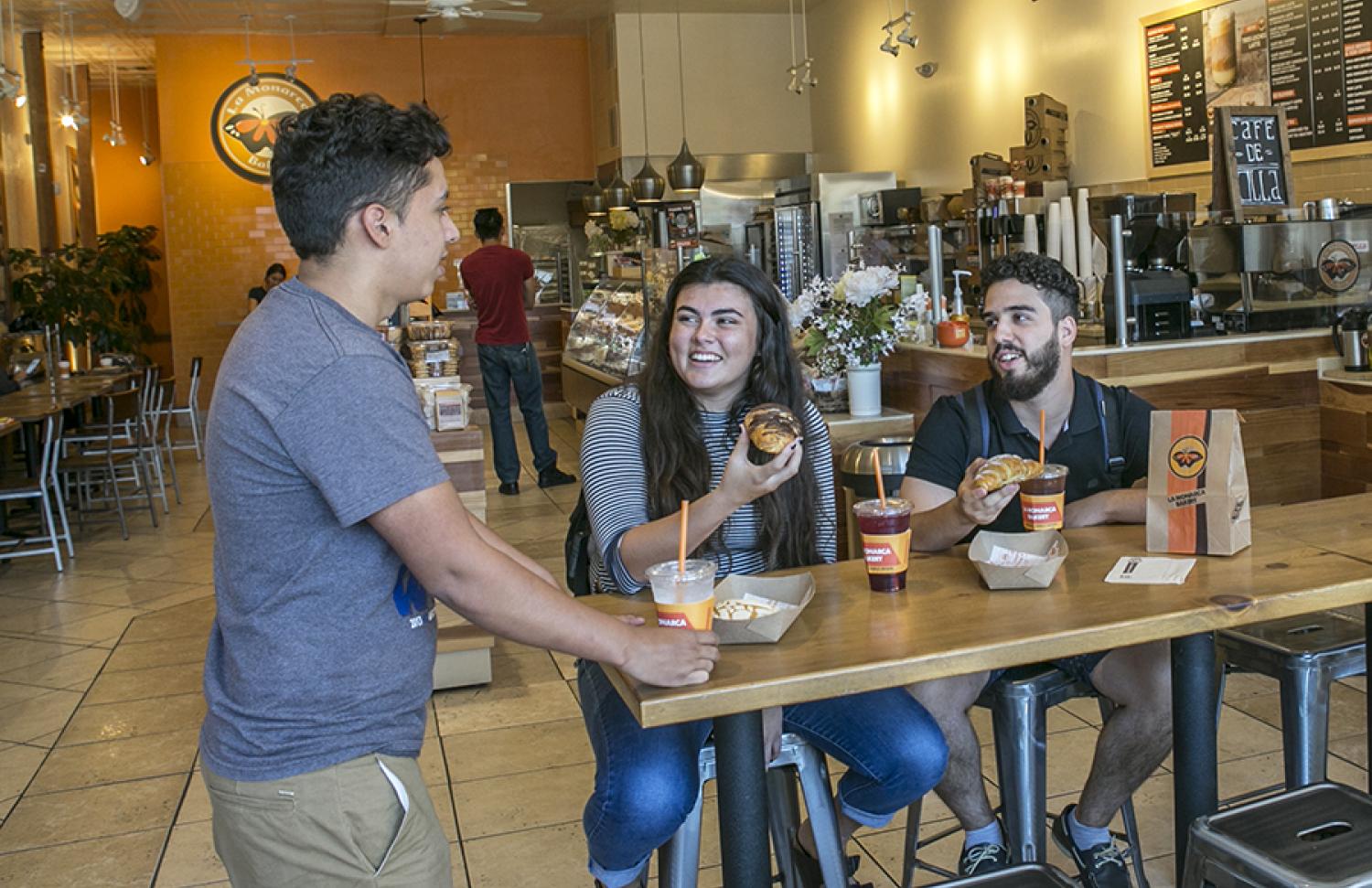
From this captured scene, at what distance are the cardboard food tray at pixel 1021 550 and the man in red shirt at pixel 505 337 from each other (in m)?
6.64

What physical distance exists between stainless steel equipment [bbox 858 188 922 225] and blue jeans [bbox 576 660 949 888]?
814 centimetres

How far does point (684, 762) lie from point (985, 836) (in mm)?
683

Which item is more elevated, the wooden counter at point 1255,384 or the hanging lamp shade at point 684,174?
the hanging lamp shade at point 684,174

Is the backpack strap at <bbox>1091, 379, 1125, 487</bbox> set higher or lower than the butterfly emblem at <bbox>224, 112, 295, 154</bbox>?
lower

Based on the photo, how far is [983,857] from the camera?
2.47 m

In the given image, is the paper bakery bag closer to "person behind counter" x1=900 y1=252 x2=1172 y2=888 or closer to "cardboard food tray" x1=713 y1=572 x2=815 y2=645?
"person behind counter" x1=900 y1=252 x2=1172 y2=888

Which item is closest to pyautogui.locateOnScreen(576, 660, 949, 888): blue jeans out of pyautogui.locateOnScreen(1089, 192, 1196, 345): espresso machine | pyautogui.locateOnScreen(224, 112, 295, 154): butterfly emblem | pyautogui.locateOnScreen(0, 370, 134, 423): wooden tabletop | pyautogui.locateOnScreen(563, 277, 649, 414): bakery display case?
pyautogui.locateOnScreen(1089, 192, 1196, 345): espresso machine

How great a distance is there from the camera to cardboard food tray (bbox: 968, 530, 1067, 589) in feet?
6.83

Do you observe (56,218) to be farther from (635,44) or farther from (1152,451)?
(1152,451)

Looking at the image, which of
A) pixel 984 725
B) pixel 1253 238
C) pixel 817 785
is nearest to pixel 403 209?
pixel 817 785

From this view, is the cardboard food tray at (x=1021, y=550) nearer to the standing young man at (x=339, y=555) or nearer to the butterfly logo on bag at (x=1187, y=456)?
the butterfly logo on bag at (x=1187, y=456)

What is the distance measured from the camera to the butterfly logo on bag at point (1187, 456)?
2242 mm

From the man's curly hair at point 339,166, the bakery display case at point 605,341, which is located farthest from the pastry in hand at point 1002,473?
the bakery display case at point 605,341

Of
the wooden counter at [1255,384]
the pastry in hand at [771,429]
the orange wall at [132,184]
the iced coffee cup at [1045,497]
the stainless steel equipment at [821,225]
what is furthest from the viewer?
the orange wall at [132,184]
